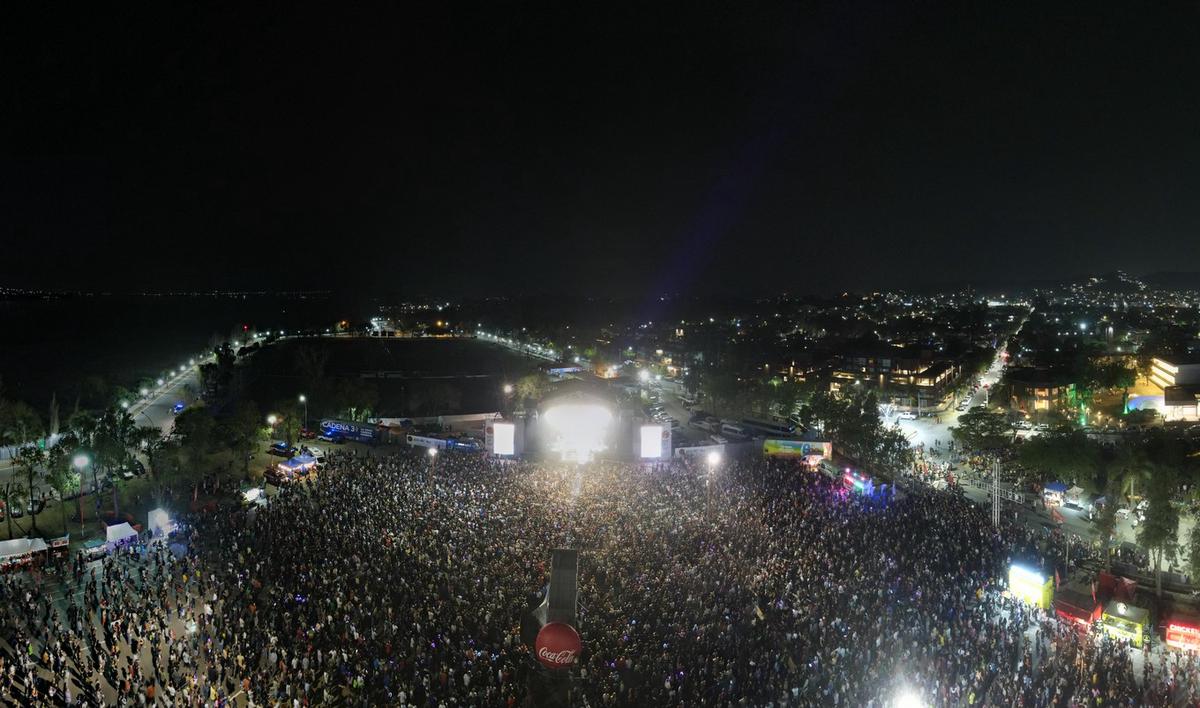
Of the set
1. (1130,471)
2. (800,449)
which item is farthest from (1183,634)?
(800,449)

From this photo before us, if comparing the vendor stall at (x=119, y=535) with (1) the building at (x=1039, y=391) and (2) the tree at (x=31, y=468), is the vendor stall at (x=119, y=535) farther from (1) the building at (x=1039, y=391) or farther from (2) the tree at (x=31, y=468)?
(1) the building at (x=1039, y=391)

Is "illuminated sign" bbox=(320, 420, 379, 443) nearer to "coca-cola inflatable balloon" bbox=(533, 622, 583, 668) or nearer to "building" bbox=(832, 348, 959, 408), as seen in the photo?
"coca-cola inflatable balloon" bbox=(533, 622, 583, 668)

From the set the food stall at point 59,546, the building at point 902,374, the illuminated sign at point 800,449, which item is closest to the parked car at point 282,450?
the food stall at point 59,546

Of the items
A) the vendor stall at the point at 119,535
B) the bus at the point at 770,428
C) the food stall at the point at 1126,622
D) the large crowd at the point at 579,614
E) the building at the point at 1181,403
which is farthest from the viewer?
the building at the point at 1181,403

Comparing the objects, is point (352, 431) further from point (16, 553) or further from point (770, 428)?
point (770, 428)

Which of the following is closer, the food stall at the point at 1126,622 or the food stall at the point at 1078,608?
the food stall at the point at 1126,622

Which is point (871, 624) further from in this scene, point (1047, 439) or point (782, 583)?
point (1047, 439)
